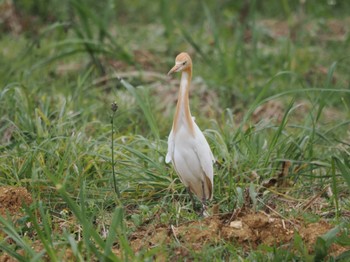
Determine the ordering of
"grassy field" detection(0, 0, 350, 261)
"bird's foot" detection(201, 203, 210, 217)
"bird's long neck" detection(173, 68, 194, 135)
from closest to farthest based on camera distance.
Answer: "grassy field" detection(0, 0, 350, 261) < "bird's long neck" detection(173, 68, 194, 135) < "bird's foot" detection(201, 203, 210, 217)

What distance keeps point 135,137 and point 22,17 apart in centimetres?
414

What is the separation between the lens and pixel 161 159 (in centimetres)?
468

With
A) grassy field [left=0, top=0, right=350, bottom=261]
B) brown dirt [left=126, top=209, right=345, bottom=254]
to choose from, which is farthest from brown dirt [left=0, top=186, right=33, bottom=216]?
brown dirt [left=126, top=209, right=345, bottom=254]

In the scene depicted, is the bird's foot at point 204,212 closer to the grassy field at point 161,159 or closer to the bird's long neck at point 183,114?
the grassy field at point 161,159

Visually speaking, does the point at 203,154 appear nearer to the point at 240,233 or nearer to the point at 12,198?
the point at 240,233

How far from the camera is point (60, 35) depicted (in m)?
7.84

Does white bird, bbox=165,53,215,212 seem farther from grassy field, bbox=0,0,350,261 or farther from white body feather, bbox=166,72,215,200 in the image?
grassy field, bbox=0,0,350,261

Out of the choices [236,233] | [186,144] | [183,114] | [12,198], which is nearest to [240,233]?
[236,233]

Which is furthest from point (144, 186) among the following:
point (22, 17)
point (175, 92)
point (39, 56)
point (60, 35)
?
point (22, 17)

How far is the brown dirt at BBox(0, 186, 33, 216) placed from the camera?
13.5 ft

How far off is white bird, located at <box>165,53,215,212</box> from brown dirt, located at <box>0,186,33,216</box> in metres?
0.80

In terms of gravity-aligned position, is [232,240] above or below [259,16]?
above

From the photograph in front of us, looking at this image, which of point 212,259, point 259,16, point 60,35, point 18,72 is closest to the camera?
point 212,259

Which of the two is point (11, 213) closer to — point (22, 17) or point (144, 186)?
point (144, 186)
